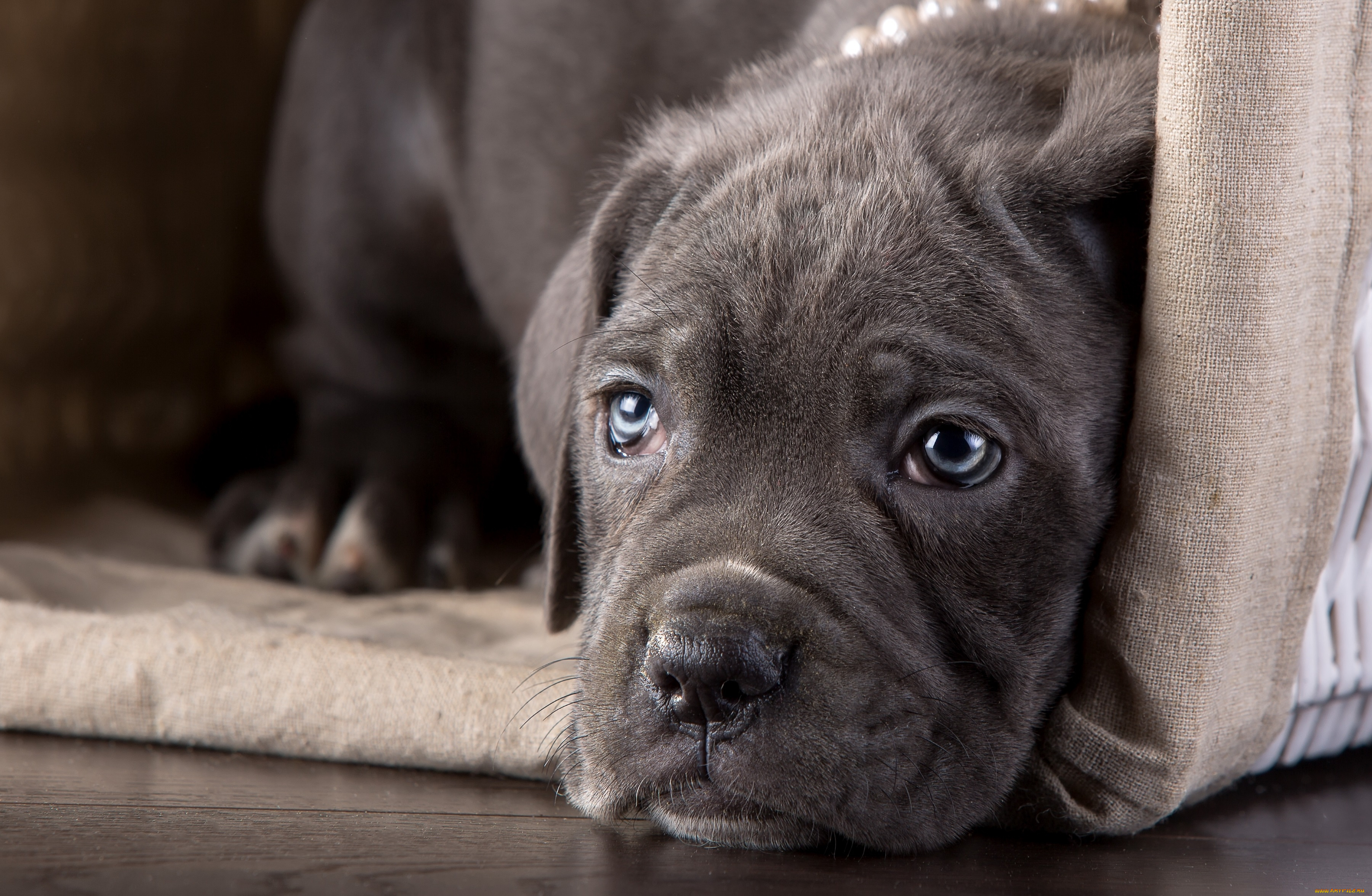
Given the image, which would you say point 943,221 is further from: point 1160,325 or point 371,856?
point 371,856

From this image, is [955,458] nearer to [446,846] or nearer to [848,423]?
[848,423]

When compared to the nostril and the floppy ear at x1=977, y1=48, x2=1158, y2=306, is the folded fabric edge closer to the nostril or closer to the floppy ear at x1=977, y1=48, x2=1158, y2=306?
the nostril

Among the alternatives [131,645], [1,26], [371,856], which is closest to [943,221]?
[371,856]

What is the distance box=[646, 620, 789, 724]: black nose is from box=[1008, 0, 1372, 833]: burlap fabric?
0.57 metres

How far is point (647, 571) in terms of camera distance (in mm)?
1945

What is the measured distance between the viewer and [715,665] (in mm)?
1739

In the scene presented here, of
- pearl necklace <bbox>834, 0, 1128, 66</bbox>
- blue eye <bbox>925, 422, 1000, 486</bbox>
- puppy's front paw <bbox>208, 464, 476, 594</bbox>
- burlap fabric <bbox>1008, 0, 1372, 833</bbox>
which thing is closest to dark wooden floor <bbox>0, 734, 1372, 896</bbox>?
burlap fabric <bbox>1008, 0, 1372, 833</bbox>

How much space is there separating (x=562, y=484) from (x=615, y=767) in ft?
2.30

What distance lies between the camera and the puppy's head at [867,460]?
5.90 feet

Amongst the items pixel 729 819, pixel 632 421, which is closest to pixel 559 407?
pixel 632 421

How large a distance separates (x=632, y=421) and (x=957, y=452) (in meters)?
0.56

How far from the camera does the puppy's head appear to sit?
180 cm

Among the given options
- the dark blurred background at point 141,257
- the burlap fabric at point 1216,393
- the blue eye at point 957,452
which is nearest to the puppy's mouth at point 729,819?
the burlap fabric at point 1216,393

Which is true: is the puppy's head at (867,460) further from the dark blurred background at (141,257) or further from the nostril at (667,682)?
the dark blurred background at (141,257)
